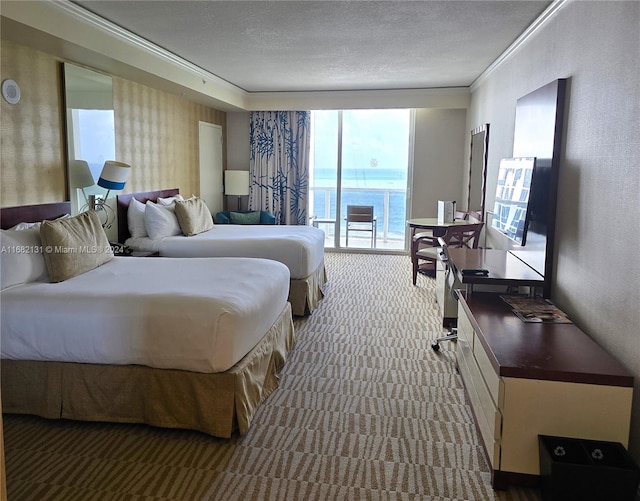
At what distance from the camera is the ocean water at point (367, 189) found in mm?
7973

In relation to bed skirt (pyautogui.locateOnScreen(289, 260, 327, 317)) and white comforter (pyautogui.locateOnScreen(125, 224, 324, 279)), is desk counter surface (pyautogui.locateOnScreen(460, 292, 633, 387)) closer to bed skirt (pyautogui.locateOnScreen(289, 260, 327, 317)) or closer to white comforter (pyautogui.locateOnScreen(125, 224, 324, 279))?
bed skirt (pyautogui.locateOnScreen(289, 260, 327, 317))

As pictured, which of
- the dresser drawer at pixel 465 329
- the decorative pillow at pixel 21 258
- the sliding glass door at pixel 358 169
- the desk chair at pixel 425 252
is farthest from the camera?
the sliding glass door at pixel 358 169

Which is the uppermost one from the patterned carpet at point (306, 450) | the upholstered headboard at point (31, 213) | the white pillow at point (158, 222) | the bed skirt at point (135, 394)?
the upholstered headboard at point (31, 213)

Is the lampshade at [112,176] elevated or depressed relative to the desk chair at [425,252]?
elevated

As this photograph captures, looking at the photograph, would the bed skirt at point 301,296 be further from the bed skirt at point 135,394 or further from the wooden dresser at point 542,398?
the wooden dresser at point 542,398

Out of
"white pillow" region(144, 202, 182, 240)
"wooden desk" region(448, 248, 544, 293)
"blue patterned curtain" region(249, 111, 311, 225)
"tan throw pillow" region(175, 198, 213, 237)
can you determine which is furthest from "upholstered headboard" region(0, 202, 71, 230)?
"blue patterned curtain" region(249, 111, 311, 225)

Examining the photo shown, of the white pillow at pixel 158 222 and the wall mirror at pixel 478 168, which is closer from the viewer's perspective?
the white pillow at pixel 158 222

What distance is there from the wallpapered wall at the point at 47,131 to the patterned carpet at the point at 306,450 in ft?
6.07

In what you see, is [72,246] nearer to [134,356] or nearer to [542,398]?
[134,356]

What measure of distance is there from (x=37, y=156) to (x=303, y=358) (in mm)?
2559

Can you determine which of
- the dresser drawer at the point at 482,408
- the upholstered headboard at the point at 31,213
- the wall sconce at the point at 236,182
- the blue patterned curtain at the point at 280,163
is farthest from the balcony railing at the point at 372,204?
the dresser drawer at the point at 482,408

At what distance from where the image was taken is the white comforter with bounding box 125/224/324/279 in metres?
4.51

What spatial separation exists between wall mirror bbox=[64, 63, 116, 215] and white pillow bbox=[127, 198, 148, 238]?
0.45 metres

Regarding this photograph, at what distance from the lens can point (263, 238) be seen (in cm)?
471
